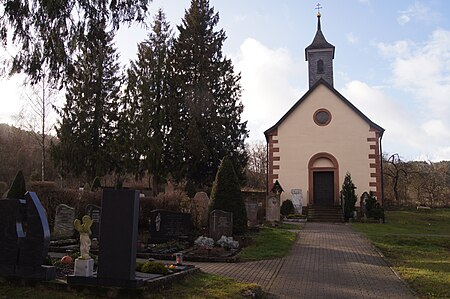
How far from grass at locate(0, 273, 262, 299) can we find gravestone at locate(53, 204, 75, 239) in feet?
29.5

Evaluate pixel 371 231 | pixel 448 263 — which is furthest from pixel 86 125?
pixel 448 263

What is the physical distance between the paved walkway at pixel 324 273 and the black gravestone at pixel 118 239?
2.92 meters

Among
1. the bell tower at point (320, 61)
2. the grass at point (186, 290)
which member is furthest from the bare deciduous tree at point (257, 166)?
the grass at point (186, 290)

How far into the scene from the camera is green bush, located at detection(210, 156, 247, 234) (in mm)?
17109

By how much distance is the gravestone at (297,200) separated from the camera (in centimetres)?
2758

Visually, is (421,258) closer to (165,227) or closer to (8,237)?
(165,227)

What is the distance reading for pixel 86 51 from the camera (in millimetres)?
9180

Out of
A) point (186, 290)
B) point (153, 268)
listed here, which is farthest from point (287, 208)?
point (186, 290)

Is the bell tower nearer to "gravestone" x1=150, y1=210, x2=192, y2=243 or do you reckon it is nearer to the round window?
the round window

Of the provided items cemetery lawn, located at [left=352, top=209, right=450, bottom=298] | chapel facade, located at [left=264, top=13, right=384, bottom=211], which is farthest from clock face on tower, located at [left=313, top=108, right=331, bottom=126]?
cemetery lawn, located at [left=352, top=209, right=450, bottom=298]

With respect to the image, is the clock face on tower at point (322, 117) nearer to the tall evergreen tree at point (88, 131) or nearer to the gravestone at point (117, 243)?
the tall evergreen tree at point (88, 131)

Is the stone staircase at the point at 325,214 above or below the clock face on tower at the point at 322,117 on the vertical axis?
below

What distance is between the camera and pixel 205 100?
30.3 m

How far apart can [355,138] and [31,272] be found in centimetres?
2470
